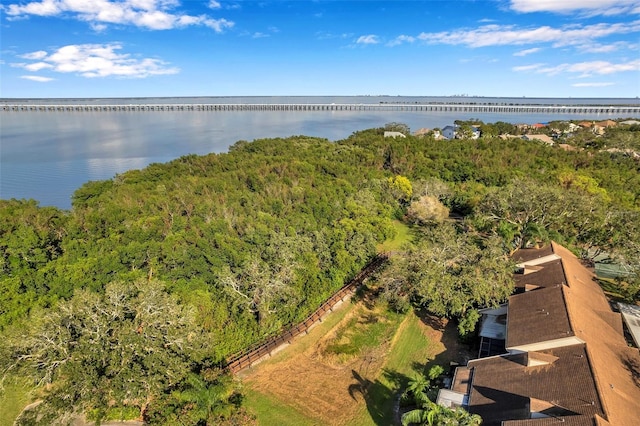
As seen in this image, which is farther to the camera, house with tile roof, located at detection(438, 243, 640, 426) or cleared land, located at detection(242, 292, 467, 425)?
cleared land, located at detection(242, 292, 467, 425)

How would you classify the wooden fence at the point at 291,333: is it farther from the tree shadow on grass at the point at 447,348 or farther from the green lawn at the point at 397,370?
the tree shadow on grass at the point at 447,348

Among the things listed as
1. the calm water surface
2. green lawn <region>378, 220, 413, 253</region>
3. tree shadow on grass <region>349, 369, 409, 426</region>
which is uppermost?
the calm water surface

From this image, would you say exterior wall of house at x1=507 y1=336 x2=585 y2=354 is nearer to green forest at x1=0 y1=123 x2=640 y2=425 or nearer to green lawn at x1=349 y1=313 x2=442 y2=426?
green forest at x1=0 y1=123 x2=640 y2=425

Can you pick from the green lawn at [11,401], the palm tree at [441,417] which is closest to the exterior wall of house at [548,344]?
the palm tree at [441,417]

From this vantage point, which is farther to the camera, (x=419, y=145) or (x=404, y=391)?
(x=419, y=145)

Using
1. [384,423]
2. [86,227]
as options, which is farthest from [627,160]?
[86,227]

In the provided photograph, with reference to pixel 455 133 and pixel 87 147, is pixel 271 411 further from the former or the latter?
pixel 87 147

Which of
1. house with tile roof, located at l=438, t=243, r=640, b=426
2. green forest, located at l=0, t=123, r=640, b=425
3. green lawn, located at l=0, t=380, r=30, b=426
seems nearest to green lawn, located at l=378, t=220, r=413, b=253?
green forest, located at l=0, t=123, r=640, b=425

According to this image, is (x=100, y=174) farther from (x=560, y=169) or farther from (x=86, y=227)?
(x=560, y=169)
